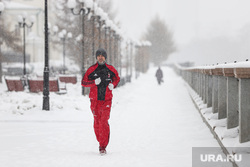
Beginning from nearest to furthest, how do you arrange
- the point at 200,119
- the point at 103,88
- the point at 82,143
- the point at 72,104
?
the point at 103,88, the point at 82,143, the point at 200,119, the point at 72,104

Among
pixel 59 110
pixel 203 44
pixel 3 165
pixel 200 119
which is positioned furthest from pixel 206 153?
pixel 203 44

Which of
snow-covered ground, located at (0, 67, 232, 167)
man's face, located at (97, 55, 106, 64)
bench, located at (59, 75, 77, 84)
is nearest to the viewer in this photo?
snow-covered ground, located at (0, 67, 232, 167)

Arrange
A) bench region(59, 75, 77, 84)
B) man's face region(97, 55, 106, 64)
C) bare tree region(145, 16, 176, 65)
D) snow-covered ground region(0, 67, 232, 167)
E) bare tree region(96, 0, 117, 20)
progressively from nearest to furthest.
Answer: snow-covered ground region(0, 67, 232, 167), man's face region(97, 55, 106, 64), bench region(59, 75, 77, 84), bare tree region(96, 0, 117, 20), bare tree region(145, 16, 176, 65)

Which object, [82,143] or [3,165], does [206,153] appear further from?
[3,165]

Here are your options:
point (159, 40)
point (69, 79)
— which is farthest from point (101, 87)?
point (159, 40)

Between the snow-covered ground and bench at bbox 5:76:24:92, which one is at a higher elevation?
bench at bbox 5:76:24:92

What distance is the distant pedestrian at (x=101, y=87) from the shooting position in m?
6.70

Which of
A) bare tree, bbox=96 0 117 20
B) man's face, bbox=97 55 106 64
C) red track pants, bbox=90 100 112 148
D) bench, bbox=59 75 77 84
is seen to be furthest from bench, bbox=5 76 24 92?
bare tree, bbox=96 0 117 20

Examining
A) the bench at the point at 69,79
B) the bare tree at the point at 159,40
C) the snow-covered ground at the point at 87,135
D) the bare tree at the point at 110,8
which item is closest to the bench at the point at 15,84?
the snow-covered ground at the point at 87,135

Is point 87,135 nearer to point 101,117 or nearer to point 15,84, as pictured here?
point 101,117

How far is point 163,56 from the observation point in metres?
100

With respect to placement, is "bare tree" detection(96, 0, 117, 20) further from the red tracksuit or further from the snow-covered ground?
the red tracksuit

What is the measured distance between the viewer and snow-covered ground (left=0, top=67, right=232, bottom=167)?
6.33 m

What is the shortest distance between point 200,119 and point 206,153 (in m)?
4.65
